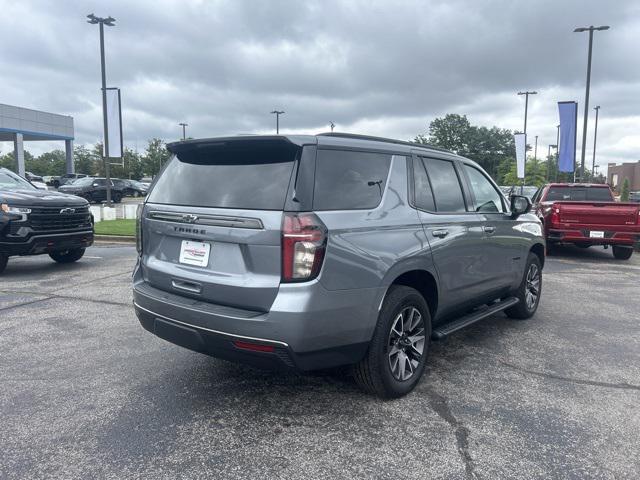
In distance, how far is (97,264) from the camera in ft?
30.7

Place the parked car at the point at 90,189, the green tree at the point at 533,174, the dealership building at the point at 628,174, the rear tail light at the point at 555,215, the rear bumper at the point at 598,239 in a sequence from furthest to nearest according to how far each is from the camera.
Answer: the dealership building at the point at 628,174 < the green tree at the point at 533,174 < the parked car at the point at 90,189 < the rear tail light at the point at 555,215 < the rear bumper at the point at 598,239

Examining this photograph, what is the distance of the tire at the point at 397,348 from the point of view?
3.38m

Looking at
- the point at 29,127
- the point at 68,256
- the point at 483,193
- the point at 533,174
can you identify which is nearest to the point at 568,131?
Result: the point at 483,193

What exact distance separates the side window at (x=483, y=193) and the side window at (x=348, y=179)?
150 centimetres

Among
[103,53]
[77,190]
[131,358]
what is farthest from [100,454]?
[77,190]

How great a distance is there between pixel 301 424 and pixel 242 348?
682 mm

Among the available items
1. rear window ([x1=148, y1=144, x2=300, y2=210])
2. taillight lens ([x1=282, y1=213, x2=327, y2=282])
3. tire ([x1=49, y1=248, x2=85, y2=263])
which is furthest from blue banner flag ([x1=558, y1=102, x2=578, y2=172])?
taillight lens ([x1=282, y1=213, x2=327, y2=282])

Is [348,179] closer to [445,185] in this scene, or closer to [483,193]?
[445,185]

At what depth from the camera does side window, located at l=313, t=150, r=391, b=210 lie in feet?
10.3

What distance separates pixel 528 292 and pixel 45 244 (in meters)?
7.21

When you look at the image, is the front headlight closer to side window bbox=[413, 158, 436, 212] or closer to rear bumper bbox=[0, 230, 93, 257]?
rear bumper bbox=[0, 230, 93, 257]

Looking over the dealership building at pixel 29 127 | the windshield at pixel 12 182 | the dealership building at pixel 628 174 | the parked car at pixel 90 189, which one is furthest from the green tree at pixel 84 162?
the dealership building at pixel 628 174

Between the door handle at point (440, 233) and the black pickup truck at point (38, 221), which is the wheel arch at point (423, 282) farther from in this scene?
the black pickup truck at point (38, 221)

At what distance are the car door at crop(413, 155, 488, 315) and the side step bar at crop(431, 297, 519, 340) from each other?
134 mm
